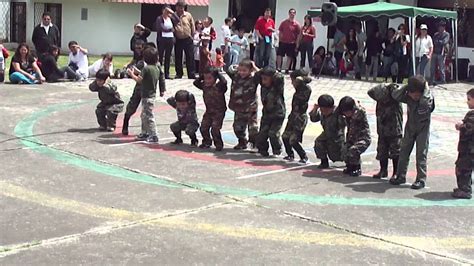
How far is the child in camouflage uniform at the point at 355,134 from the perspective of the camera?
23.9ft

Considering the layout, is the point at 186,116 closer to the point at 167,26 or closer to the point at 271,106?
A: the point at 271,106

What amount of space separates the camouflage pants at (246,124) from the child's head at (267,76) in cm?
48

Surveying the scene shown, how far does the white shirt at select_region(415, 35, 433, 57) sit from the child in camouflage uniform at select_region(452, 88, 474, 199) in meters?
12.3

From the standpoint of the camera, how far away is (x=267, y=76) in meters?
7.98

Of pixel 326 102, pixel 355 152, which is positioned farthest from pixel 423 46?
pixel 355 152

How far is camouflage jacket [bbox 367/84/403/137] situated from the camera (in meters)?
→ 7.12

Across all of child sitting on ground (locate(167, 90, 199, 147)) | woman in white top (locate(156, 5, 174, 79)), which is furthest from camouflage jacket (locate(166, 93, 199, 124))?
woman in white top (locate(156, 5, 174, 79))

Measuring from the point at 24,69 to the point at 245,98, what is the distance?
326 inches

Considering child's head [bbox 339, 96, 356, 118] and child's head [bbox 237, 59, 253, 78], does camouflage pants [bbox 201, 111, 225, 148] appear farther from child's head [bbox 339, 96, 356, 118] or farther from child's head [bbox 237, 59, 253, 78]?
child's head [bbox 339, 96, 356, 118]

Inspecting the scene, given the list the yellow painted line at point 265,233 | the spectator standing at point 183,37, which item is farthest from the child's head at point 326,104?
the spectator standing at point 183,37

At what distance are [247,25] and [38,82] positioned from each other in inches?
390

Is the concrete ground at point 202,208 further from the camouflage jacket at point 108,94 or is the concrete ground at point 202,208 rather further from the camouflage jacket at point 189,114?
the camouflage jacket at point 108,94

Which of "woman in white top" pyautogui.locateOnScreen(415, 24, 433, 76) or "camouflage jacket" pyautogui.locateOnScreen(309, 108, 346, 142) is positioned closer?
"camouflage jacket" pyautogui.locateOnScreen(309, 108, 346, 142)

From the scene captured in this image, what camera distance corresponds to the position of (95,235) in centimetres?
498
